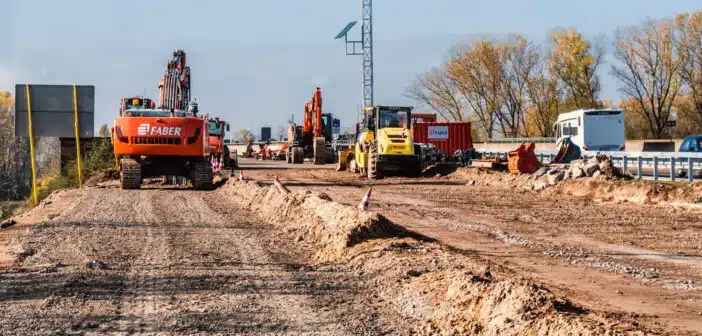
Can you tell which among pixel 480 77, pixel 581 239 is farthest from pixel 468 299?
pixel 480 77

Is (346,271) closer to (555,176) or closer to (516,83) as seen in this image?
(555,176)

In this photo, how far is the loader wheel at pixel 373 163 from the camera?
34062mm

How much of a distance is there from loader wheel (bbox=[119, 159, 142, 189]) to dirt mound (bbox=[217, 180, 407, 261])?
618 cm

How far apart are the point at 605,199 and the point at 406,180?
10.6m

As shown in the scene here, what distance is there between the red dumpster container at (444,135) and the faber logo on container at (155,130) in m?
21.7

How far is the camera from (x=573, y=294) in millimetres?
9836

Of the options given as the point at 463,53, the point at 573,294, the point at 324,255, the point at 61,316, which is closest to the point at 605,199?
the point at 324,255

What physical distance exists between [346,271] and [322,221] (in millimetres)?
4145

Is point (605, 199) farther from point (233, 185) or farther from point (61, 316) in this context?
point (61, 316)

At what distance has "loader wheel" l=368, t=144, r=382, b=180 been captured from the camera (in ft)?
112

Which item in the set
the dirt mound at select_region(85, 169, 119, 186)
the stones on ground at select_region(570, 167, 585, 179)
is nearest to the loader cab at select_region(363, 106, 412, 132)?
the stones on ground at select_region(570, 167, 585, 179)

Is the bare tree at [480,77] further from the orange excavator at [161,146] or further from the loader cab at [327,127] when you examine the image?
the orange excavator at [161,146]

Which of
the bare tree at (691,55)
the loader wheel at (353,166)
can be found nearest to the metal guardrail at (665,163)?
the loader wheel at (353,166)

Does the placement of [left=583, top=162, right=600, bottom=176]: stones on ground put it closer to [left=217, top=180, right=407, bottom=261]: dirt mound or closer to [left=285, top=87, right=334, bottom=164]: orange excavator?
[left=217, top=180, right=407, bottom=261]: dirt mound
